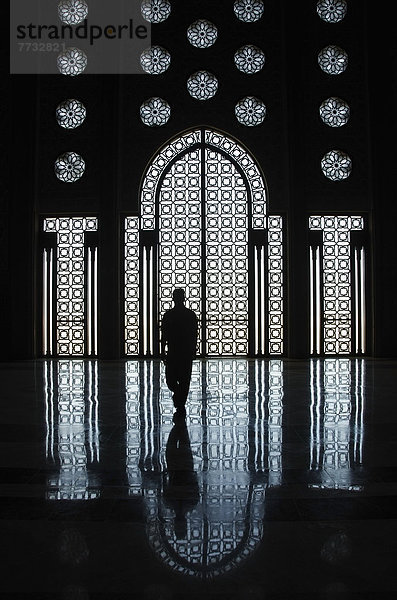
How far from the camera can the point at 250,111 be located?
14031 millimetres

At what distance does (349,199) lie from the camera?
13.8 m

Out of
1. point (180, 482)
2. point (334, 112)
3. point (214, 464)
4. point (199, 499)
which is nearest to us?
point (199, 499)

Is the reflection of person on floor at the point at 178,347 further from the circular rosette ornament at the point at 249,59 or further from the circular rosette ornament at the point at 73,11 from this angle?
the circular rosette ornament at the point at 73,11

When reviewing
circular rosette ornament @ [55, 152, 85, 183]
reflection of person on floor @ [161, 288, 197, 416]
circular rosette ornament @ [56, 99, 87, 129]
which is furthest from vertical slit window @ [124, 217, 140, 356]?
reflection of person on floor @ [161, 288, 197, 416]

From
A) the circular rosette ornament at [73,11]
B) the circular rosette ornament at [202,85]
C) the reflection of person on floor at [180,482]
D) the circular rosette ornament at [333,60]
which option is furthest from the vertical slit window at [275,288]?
the reflection of person on floor at [180,482]

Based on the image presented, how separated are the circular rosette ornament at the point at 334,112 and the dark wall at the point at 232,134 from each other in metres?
0.14

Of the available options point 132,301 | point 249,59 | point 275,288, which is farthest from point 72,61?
point 275,288

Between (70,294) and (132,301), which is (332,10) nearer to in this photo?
(132,301)

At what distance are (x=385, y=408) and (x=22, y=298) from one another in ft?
30.4

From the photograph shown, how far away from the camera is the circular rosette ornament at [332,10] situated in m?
14.2

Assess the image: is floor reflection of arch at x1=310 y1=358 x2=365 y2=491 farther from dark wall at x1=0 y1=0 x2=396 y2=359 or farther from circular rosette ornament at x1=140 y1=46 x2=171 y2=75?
circular rosette ornament at x1=140 y1=46 x2=171 y2=75

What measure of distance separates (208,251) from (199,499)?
10797 millimetres

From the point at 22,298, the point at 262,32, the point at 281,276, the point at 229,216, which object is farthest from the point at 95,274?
the point at 262,32

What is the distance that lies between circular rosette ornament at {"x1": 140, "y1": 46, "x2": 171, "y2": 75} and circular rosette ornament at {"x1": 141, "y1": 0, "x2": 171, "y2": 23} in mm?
717
